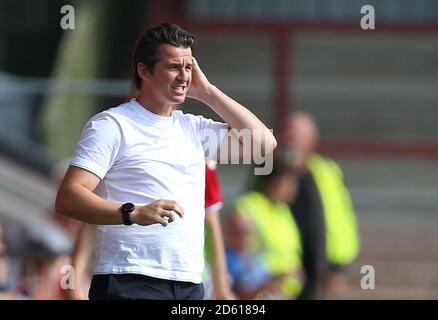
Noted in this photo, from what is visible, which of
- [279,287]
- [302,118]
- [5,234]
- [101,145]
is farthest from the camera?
[302,118]

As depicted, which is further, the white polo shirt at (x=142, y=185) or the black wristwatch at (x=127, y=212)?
the white polo shirt at (x=142, y=185)

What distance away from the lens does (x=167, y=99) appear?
5.46 metres

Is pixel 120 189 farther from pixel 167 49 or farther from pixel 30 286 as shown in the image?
pixel 30 286

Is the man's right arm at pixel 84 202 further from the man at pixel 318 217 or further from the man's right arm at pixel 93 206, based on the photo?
the man at pixel 318 217

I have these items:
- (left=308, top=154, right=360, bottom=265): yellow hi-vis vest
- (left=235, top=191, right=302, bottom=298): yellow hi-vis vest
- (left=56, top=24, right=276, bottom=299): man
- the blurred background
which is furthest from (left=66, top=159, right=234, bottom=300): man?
the blurred background

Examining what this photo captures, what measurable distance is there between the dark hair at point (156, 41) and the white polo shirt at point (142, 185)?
198mm

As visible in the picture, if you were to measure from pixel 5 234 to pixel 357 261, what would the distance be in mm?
3612

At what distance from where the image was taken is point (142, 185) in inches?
212

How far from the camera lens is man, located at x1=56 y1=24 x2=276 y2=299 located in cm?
533

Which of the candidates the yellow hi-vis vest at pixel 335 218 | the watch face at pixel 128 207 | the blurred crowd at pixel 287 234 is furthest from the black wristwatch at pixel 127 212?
the yellow hi-vis vest at pixel 335 218

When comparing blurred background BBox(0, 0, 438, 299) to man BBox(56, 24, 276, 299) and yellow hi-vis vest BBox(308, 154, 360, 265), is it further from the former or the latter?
man BBox(56, 24, 276, 299)

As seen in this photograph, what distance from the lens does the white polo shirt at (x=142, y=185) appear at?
536cm

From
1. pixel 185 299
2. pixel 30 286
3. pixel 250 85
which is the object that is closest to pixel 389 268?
pixel 250 85

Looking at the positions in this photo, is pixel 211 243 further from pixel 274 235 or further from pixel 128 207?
pixel 274 235
